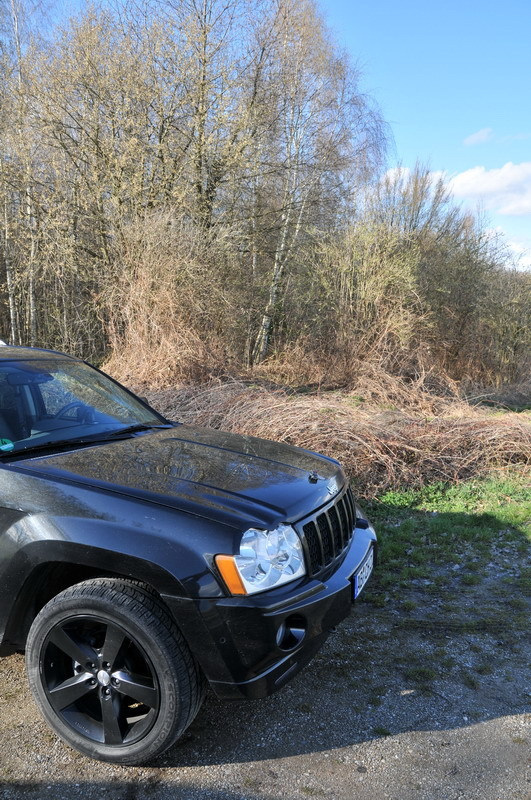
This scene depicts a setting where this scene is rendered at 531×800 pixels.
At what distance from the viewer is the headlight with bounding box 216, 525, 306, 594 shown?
88.7 inches

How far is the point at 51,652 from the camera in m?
2.47

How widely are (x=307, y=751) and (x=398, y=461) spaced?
405 centimetres

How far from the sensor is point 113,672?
2367 millimetres

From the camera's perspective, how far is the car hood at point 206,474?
2.46 metres

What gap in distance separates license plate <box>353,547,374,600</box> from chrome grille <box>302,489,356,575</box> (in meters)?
0.14

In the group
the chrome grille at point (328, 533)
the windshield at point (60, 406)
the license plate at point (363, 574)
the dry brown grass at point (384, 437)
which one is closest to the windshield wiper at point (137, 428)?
the windshield at point (60, 406)

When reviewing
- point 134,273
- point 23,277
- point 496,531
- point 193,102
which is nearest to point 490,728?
point 496,531

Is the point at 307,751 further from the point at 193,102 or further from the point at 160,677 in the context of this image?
the point at 193,102

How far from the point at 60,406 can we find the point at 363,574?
206 centimetres

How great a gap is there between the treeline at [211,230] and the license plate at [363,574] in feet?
26.6

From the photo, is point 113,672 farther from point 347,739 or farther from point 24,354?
point 24,354

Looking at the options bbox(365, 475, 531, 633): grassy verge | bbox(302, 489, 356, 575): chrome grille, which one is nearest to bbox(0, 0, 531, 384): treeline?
bbox(365, 475, 531, 633): grassy verge

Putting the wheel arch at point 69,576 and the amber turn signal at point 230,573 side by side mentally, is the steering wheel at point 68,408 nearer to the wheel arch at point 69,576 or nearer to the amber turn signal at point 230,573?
the wheel arch at point 69,576

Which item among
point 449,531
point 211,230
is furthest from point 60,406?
point 211,230
